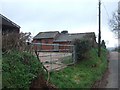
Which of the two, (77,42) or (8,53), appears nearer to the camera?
(8,53)

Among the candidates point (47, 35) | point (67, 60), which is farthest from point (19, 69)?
point (47, 35)

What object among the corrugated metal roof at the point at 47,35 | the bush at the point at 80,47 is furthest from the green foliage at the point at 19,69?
the corrugated metal roof at the point at 47,35

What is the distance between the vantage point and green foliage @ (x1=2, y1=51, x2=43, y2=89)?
26.7ft

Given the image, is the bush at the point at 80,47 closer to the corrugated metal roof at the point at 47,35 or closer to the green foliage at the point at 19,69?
the green foliage at the point at 19,69

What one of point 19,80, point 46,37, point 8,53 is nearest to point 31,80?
point 19,80

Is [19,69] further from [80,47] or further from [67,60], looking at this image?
[80,47]

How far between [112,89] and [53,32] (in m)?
44.6

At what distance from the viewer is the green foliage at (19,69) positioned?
8129 millimetres

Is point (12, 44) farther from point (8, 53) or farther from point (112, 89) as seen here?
point (112, 89)

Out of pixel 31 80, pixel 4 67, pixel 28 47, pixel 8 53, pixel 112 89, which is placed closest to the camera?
pixel 4 67

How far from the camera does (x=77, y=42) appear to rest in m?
21.7

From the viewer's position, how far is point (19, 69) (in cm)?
899

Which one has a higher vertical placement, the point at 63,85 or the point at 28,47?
the point at 28,47

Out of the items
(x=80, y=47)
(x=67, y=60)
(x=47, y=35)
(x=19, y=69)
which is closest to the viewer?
(x=19, y=69)
